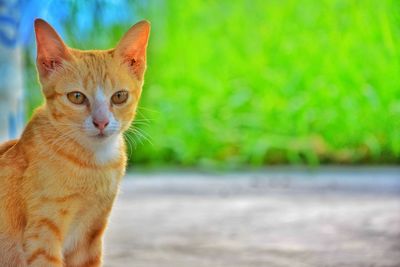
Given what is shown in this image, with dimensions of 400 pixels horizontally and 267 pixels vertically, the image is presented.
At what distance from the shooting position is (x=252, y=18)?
313 cm

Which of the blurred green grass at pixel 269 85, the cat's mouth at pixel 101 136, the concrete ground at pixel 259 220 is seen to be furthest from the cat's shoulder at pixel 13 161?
the blurred green grass at pixel 269 85

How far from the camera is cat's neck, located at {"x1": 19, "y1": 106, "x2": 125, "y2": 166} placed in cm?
111

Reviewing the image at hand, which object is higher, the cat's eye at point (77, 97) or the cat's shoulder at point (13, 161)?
the cat's eye at point (77, 97)

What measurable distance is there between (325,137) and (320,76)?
26 cm

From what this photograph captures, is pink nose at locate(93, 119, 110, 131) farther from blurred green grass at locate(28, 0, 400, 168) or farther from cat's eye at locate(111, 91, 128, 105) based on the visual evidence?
blurred green grass at locate(28, 0, 400, 168)

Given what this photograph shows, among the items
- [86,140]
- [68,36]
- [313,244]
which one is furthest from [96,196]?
[68,36]

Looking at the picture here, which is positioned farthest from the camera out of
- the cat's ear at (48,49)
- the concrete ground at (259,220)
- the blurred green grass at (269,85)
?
the blurred green grass at (269,85)

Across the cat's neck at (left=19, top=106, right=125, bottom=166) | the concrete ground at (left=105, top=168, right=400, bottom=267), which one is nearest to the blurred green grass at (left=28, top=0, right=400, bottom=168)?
the concrete ground at (left=105, top=168, right=400, bottom=267)

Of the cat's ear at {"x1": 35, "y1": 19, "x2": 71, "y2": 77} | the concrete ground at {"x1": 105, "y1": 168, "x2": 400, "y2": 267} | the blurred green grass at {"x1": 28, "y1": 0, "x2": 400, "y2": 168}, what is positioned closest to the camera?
the cat's ear at {"x1": 35, "y1": 19, "x2": 71, "y2": 77}

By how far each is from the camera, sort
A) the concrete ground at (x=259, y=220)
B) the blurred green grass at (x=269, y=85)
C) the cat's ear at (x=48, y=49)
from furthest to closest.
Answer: the blurred green grass at (x=269, y=85), the concrete ground at (x=259, y=220), the cat's ear at (x=48, y=49)

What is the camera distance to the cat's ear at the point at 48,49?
1.05m

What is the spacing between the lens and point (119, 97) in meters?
1.09

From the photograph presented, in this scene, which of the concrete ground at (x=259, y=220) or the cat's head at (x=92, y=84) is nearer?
the cat's head at (x=92, y=84)

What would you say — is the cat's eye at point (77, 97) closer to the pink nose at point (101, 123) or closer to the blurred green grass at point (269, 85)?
the pink nose at point (101, 123)
